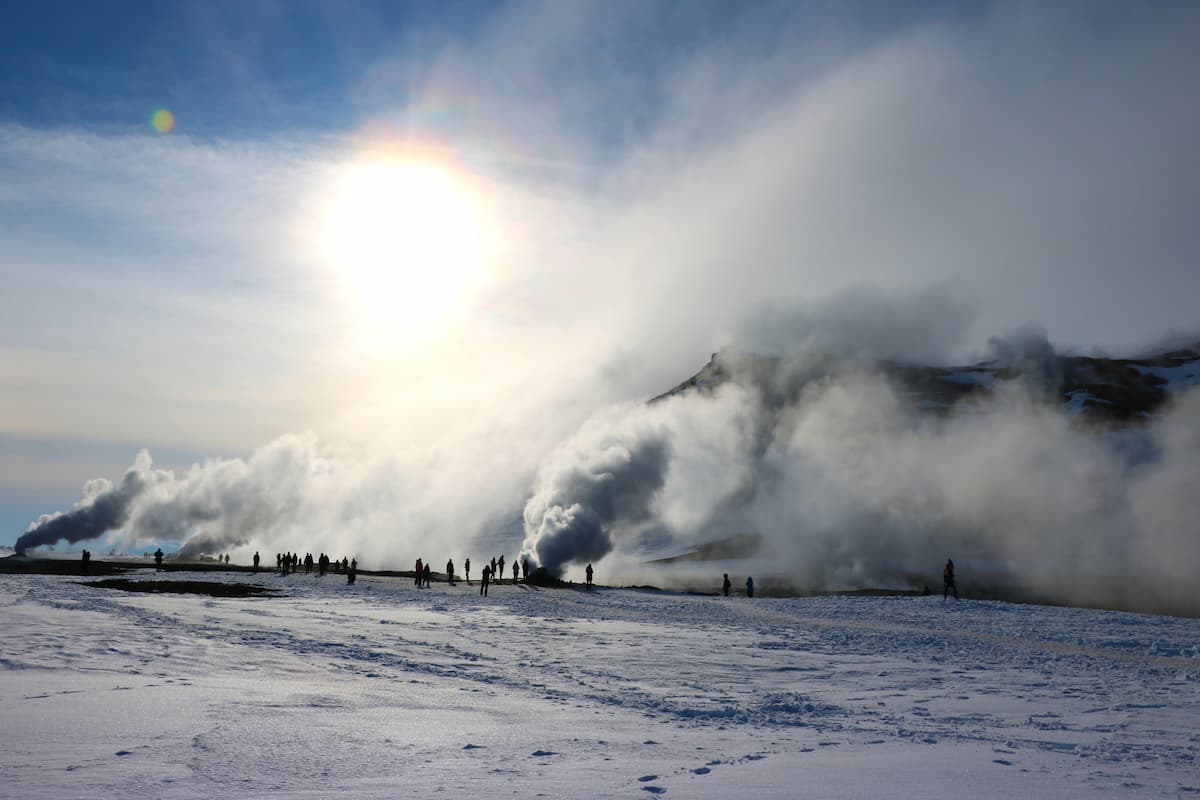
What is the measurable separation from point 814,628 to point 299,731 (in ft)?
68.8

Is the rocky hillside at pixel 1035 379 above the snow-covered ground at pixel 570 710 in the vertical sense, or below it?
above

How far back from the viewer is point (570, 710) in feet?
39.6

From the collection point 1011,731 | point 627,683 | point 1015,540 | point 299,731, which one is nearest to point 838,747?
point 1011,731

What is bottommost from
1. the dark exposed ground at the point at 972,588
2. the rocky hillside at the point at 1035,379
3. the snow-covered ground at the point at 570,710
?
the dark exposed ground at the point at 972,588

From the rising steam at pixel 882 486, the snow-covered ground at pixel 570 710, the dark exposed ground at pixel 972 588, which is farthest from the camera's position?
the rising steam at pixel 882 486

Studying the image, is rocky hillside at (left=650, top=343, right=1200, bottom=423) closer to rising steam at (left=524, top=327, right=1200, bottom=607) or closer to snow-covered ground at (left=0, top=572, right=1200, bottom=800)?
rising steam at (left=524, top=327, right=1200, bottom=607)

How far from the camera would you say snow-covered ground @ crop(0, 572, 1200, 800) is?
7781 mm

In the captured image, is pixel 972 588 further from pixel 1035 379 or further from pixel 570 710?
pixel 1035 379

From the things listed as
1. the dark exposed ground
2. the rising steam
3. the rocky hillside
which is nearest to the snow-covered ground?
the dark exposed ground

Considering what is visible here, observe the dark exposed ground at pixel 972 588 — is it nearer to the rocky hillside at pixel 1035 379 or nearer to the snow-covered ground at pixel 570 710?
the snow-covered ground at pixel 570 710

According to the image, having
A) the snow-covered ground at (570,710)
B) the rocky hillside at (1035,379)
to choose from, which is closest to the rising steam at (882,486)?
the rocky hillside at (1035,379)

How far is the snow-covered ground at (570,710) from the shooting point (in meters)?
7.78

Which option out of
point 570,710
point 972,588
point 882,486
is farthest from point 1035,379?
point 570,710

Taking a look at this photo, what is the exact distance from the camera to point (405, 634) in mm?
21359
